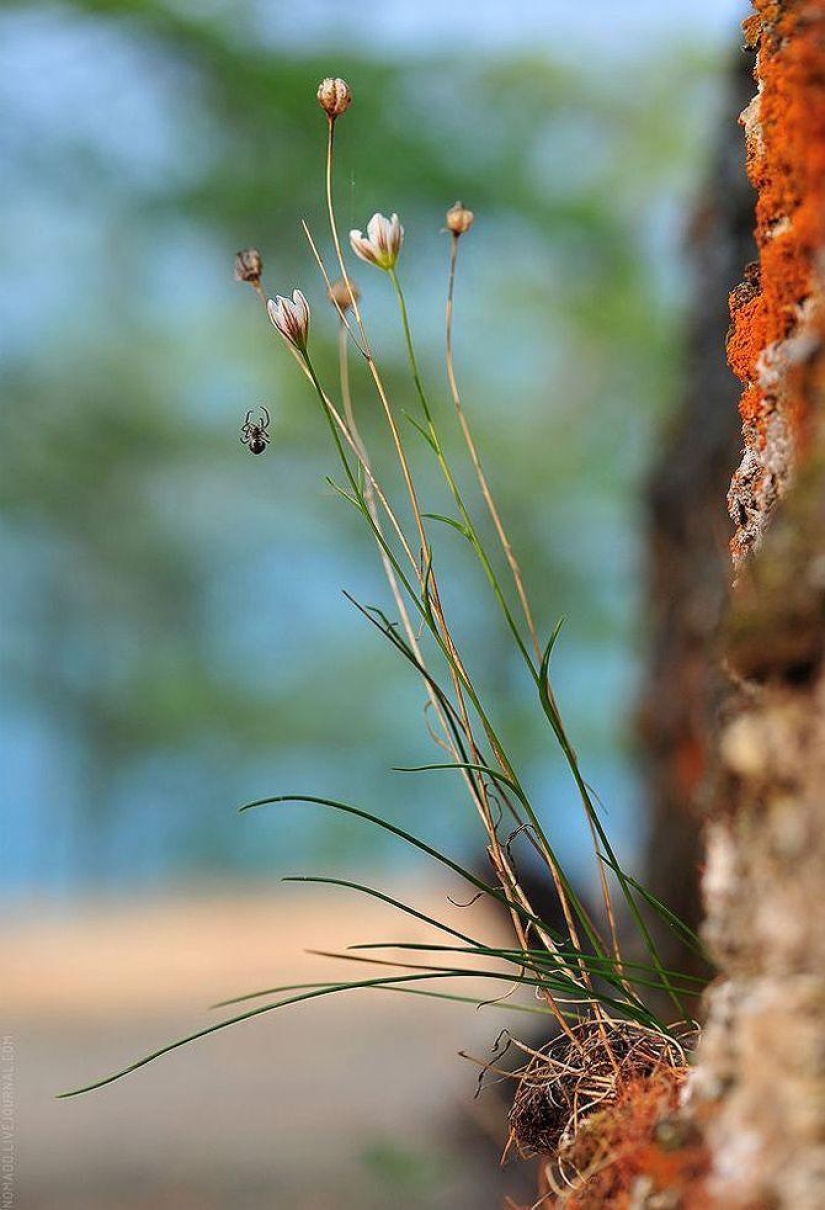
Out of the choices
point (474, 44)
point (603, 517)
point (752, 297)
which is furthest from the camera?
point (603, 517)

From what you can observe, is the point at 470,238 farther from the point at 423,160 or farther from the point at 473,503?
the point at 473,503

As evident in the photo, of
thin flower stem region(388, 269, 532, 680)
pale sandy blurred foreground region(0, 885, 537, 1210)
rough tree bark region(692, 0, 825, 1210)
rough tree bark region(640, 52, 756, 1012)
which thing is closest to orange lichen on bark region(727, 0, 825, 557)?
rough tree bark region(692, 0, 825, 1210)

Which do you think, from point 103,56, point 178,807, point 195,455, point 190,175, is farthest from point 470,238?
point 178,807

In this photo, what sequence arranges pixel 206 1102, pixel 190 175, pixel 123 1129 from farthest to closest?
pixel 190 175, pixel 206 1102, pixel 123 1129

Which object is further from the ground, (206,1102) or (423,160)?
(423,160)

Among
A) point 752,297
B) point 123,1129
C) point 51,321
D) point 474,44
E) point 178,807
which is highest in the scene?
point 51,321

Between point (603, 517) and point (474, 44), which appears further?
point (603, 517)

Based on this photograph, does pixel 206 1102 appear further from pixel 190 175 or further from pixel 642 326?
pixel 642 326

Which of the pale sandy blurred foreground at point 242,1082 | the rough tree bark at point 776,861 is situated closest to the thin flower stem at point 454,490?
the rough tree bark at point 776,861

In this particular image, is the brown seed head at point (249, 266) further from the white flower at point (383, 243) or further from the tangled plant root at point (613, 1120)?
the tangled plant root at point (613, 1120)
